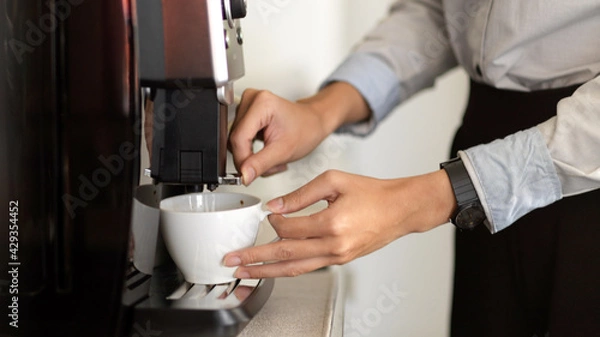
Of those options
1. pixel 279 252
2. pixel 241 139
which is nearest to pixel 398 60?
pixel 241 139

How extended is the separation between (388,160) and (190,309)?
1155 millimetres

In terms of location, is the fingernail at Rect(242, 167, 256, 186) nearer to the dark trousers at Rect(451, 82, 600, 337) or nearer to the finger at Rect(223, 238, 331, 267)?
the finger at Rect(223, 238, 331, 267)

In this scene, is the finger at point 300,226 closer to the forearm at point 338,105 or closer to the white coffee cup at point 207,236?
the white coffee cup at point 207,236

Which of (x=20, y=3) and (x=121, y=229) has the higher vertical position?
(x=20, y=3)

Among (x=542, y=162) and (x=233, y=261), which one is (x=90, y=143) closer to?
(x=233, y=261)

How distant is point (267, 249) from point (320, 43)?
2.67 feet

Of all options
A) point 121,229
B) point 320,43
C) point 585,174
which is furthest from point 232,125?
point 320,43

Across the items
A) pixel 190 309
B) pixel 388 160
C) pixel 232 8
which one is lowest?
pixel 388 160

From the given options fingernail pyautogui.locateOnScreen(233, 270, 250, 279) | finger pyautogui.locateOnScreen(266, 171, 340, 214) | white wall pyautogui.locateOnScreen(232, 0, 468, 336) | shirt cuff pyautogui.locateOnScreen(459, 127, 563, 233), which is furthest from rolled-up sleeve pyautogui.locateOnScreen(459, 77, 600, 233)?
white wall pyautogui.locateOnScreen(232, 0, 468, 336)

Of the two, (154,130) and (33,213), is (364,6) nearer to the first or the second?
(154,130)

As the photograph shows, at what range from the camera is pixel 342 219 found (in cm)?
61

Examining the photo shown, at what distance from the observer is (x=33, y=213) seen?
550 millimetres

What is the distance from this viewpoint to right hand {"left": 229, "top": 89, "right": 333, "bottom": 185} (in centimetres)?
74

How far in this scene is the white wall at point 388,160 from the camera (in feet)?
4.42
